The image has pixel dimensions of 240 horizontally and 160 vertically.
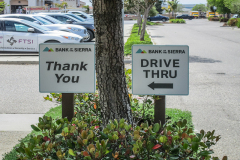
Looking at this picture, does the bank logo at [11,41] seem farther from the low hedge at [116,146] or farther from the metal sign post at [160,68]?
the low hedge at [116,146]

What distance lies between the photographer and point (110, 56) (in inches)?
133

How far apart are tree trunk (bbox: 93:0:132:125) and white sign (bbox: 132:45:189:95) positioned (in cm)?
31

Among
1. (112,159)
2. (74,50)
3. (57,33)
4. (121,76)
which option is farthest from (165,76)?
(57,33)

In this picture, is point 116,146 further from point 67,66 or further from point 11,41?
point 11,41

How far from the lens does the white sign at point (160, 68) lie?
144 inches

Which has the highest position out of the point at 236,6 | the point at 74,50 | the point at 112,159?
the point at 236,6

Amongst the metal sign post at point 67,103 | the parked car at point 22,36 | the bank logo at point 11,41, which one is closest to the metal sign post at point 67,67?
the metal sign post at point 67,103

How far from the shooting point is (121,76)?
3.43 metres

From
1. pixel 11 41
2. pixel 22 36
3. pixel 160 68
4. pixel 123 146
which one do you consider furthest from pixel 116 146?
pixel 11 41

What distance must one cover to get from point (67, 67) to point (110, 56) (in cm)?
58

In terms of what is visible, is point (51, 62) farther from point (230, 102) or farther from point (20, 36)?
point (20, 36)

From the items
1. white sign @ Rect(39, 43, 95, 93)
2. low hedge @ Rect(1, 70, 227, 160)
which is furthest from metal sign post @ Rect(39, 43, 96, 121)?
low hedge @ Rect(1, 70, 227, 160)

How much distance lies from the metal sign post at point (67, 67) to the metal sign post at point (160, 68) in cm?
51

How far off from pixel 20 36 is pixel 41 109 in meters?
7.75
